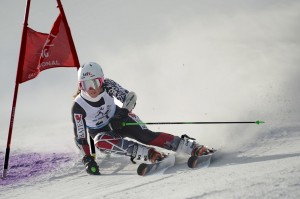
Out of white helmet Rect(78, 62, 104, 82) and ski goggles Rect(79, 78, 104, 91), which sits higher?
white helmet Rect(78, 62, 104, 82)

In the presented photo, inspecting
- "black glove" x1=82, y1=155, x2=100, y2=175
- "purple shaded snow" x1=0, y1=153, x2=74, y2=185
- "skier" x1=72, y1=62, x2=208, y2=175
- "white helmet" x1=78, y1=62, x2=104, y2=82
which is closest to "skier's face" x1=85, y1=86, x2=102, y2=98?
"skier" x1=72, y1=62, x2=208, y2=175

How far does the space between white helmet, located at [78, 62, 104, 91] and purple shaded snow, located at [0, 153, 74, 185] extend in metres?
1.64

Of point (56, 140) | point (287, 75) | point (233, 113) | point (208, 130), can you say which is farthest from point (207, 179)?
point (56, 140)

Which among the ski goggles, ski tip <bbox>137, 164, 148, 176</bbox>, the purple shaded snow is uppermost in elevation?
the ski goggles

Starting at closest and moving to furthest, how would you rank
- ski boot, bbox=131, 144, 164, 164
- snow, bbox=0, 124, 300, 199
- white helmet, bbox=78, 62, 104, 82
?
snow, bbox=0, 124, 300, 199 < ski boot, bbox=131, 144, 164, 164 < white helmet, bbox=78, 62, 104, 82

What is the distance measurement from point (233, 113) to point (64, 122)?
6.01 metres

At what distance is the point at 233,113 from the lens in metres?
6.26

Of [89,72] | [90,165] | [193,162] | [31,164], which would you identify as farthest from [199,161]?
[31,164]

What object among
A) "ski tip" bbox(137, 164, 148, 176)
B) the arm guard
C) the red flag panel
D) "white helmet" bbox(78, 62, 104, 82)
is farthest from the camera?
the red flag panel

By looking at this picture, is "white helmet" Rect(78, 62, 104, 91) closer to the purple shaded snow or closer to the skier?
the skier

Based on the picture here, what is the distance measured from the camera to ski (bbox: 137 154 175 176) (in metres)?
4.48

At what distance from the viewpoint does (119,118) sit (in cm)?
510

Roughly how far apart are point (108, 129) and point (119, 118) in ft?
1.27

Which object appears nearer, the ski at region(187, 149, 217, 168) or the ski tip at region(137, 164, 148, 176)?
the ski at region(187, 149, 217, 168)
